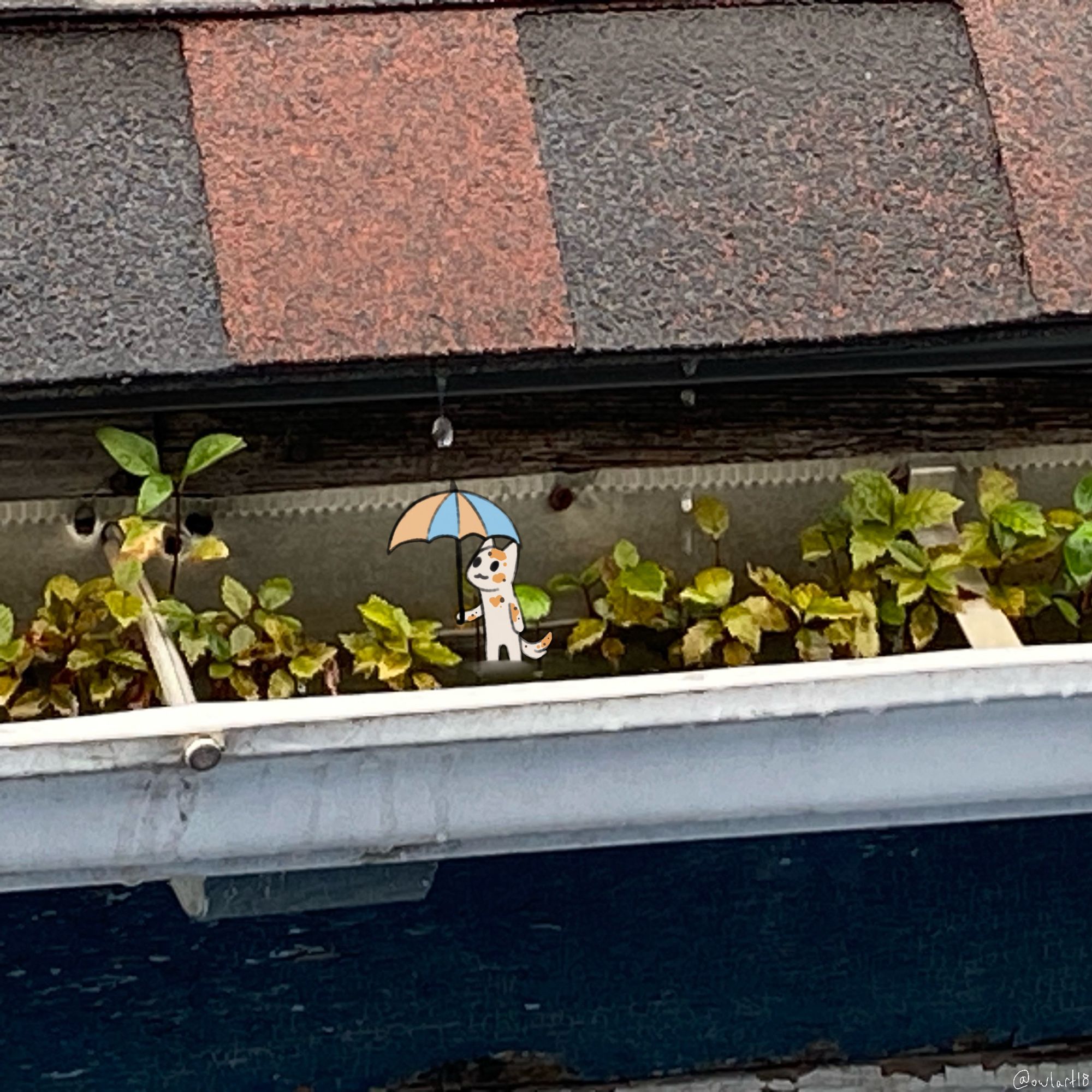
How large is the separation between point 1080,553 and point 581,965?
839 millimetres

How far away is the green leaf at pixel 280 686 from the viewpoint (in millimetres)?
1789

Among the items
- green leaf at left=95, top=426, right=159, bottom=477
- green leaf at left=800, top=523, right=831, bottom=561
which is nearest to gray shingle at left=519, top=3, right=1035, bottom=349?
green leaf at left=800, top=523, right=831, bottom=561

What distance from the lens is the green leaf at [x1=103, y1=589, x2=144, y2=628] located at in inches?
67.4

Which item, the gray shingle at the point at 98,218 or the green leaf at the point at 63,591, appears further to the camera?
the green leaf at the point at 63,591

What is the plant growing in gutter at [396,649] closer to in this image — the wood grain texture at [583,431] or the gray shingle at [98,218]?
the wood grain texture at [583,431]

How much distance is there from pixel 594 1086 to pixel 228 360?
113 cm

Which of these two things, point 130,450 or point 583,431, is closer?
point 130,450

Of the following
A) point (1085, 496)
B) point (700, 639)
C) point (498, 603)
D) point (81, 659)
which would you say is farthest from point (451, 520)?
point (1085, 496)

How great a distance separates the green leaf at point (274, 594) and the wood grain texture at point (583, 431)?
0.14m

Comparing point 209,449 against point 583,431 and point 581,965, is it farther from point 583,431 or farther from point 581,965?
point 581,965

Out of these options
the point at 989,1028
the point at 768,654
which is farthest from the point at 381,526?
the point at 989,1028

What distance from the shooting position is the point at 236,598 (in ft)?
5.86

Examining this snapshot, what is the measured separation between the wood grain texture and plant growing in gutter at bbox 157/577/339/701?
0.16m

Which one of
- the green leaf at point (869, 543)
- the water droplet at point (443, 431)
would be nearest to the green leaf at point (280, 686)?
the water droplet at point (443, 431)
